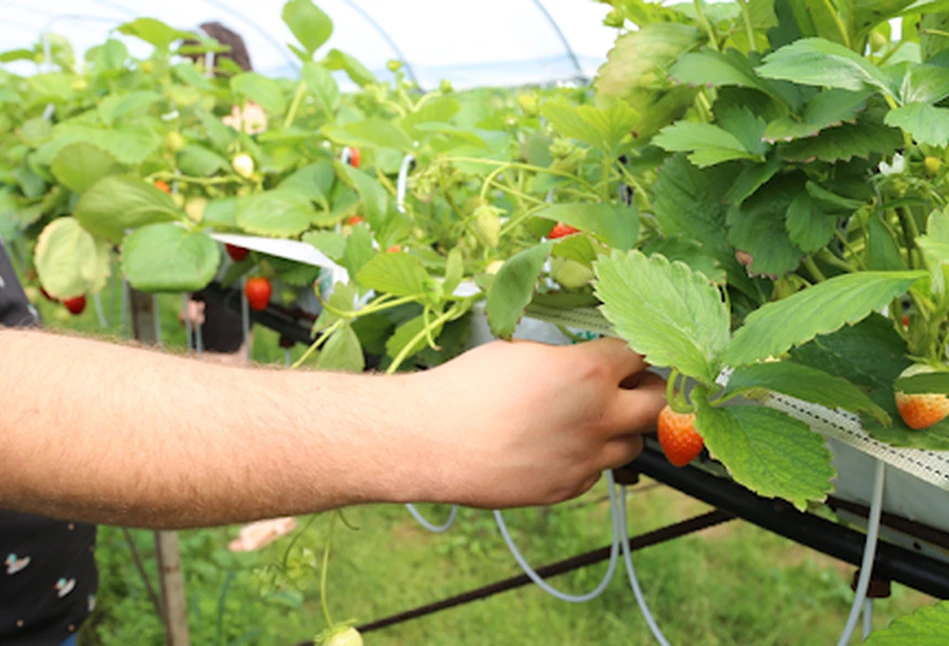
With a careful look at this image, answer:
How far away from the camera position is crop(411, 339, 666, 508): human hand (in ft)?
1.45

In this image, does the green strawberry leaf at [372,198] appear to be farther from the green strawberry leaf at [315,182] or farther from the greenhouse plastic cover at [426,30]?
the greenhouse plastic cover at [426,30]

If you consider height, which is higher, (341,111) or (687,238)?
(687,238)

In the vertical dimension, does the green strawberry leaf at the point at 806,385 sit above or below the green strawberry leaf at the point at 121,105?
above

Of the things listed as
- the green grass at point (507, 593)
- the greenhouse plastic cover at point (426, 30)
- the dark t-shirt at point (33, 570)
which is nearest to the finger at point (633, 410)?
the dark t-shirt at point (33, 570)

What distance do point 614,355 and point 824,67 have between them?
0.18m

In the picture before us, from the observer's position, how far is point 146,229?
0.90 m

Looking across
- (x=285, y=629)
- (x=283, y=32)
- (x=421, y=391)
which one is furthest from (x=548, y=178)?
(x=283, y=32)

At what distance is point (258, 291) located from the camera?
96 cm

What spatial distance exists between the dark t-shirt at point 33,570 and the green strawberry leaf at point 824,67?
85 centimetres

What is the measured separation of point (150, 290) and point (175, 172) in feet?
0.86

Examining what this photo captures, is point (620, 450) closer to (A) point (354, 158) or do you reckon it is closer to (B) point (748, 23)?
(B) point (748, 23)

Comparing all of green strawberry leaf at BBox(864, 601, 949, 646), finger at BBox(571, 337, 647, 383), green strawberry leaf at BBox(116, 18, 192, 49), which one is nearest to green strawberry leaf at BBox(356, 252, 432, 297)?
finger at BBox(571, 337, 647, 383)

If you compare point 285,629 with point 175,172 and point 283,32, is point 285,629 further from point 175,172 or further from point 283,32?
point 283,32

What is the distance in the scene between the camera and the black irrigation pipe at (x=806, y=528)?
0.38 metres
